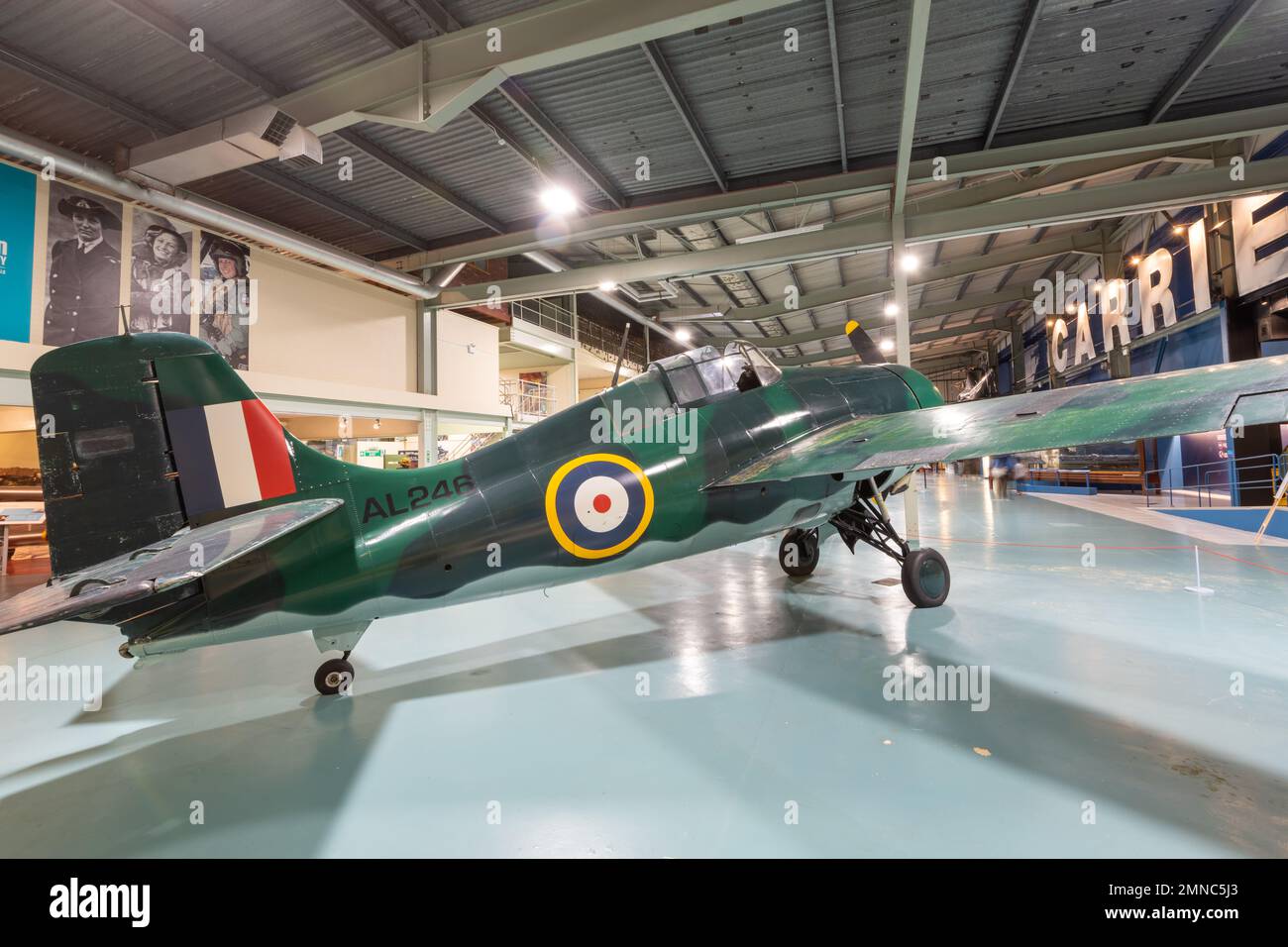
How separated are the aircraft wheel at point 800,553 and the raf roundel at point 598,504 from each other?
11.2 ft

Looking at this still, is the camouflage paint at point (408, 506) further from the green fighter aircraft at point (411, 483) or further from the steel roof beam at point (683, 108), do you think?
the steel roof beam at point (683, 108)

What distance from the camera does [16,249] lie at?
22.5 ft

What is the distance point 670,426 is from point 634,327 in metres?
22.9

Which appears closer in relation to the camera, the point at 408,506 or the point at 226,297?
the point at 408,506

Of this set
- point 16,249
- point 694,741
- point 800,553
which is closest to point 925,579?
point 800,553

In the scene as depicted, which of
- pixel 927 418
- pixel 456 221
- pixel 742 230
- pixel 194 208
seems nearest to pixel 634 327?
pixel 742 230

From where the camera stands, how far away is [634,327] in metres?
26.0

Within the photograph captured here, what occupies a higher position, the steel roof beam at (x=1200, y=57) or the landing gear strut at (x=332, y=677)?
the steel roof beam at (x=1200, y=57)

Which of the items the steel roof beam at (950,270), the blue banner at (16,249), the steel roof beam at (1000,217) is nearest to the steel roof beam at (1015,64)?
the steel roof beam at (1000,217)

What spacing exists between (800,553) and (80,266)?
10817 mm

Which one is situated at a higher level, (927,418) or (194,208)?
(194,208)

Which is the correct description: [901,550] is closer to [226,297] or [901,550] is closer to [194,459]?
[194,459]

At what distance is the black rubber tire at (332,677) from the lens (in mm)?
3506
